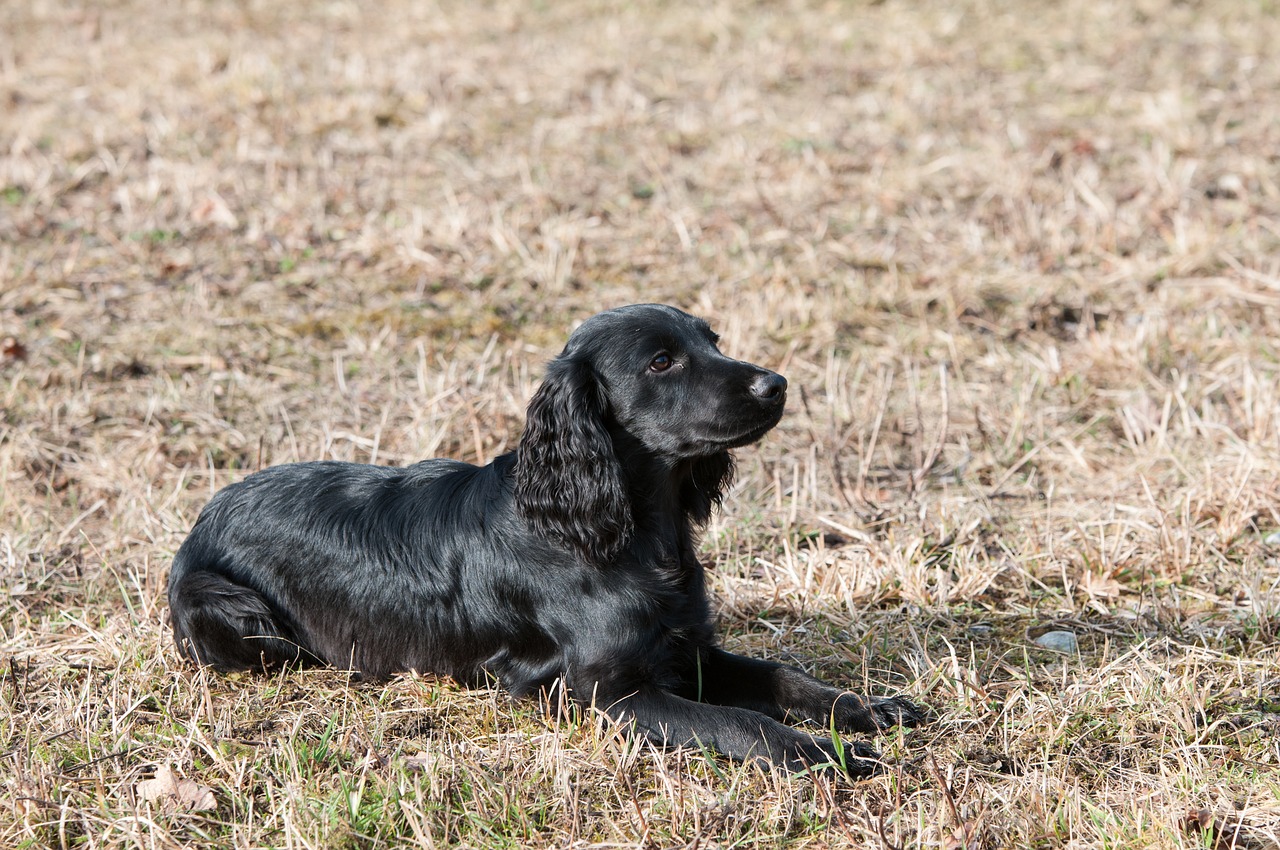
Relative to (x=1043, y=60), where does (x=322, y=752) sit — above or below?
below

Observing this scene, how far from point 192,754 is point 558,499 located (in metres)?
1.28

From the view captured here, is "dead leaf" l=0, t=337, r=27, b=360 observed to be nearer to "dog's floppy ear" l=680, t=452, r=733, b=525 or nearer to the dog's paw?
"dog's floppy ear" l=680, t=452, r=733, b=525

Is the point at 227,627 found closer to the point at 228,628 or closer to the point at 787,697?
the point at 228,628

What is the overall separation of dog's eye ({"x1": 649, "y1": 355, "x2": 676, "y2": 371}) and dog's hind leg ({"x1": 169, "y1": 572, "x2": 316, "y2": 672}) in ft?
5.02

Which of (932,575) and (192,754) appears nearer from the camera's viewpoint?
(192,754)

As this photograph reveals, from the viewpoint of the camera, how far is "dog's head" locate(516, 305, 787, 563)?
12.4ft

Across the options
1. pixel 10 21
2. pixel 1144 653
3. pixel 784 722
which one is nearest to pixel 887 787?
pixel 784 722

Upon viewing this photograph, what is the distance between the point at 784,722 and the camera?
394 cm

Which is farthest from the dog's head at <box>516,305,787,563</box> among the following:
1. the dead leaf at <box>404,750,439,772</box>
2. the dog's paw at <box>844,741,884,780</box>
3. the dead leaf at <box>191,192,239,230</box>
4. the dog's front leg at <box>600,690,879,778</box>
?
the dead leaf at <box>191,192,239,230</box>

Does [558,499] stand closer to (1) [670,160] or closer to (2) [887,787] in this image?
(2) [887,787]

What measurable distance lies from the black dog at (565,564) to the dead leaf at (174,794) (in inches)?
26.5

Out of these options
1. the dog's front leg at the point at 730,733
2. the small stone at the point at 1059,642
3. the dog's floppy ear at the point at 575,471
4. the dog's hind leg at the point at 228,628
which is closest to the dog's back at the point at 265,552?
the dog's hind leg at the point at 228,628

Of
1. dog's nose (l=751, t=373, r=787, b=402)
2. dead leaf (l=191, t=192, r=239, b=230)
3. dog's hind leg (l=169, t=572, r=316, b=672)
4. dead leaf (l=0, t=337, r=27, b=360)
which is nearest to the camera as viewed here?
dog's nose (l=751, t=373, r=787, b=402)

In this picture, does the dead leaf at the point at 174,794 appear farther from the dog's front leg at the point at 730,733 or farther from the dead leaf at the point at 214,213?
the dead leaf at the point at 214,213
